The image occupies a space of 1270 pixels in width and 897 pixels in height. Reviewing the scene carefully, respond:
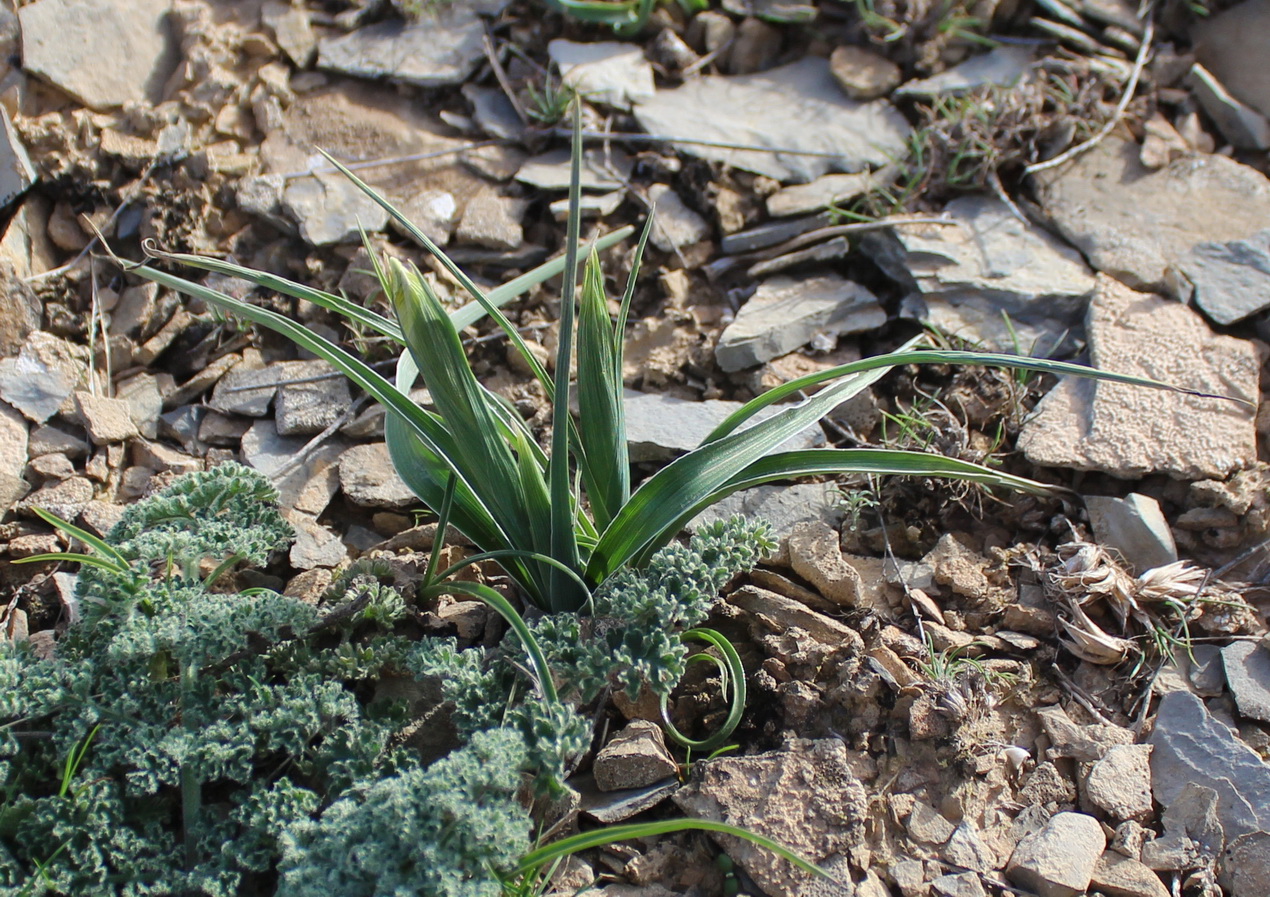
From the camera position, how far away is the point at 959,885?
4.75ft

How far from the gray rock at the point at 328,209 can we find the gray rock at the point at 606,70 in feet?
2.22

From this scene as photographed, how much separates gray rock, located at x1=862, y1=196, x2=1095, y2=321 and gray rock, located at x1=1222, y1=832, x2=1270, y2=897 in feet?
3.98

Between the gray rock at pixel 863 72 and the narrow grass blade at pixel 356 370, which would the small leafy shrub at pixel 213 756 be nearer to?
the narrow grass blade at pixel 356 370

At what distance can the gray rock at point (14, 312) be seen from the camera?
2.24 meters

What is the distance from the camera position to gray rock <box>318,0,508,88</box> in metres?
2.78

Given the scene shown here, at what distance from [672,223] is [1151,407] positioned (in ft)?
3.99

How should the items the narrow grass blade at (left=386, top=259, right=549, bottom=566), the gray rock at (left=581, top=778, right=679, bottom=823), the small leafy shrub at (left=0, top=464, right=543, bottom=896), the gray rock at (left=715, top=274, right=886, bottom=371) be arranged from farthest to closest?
1. the gray rock at (left=715, top=274, right=886, bottom=371)
2. the gray rock at (left=581, top=778, right=679, bottom=823)
3. the narrow grass blade at (left=386, top=259, right=549, bottom=566)
4. the small leafy shrub at (left=0, top=464, right=543, bottom=896)

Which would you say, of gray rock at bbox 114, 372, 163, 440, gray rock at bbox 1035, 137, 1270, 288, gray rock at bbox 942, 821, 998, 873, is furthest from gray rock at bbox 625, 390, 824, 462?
gray rock at bbox 114, 372, 163, 440

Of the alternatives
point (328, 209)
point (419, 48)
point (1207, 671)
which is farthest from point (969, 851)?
point (419, 48)

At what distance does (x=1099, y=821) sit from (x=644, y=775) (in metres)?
0.75

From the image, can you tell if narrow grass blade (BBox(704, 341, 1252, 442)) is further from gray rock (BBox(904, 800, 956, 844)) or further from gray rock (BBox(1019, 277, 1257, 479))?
gray rock (BBox(904, 800, 956, 844))

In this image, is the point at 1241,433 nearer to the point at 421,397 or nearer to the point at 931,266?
the point at 931,266

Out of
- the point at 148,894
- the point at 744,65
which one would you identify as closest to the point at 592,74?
the point at 744,65

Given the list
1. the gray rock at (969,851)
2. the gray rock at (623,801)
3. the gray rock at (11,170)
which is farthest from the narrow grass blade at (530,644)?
the gray rock at (11,170)
